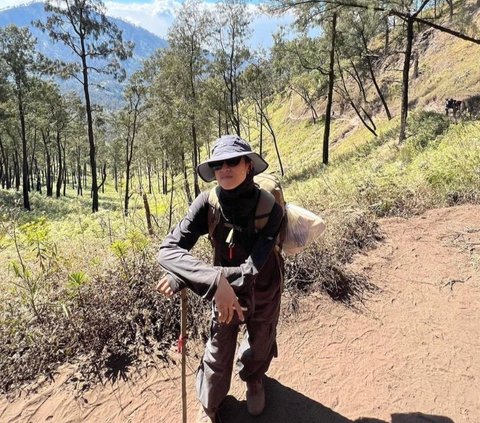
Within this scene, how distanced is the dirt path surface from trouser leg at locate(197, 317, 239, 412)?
373 mm

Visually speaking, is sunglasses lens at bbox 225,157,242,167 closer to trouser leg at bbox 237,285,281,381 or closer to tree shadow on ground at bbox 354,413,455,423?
trouser leg at bbox 237,285,281,381

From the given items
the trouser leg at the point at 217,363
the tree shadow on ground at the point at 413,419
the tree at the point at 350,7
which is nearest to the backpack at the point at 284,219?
the trouser leg at the point at 217,363

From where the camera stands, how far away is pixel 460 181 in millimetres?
6074

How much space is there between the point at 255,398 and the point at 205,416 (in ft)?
1.25

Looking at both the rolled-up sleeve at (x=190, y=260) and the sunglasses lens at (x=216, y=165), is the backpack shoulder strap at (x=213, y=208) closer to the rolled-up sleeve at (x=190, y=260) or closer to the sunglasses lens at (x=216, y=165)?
the rolled-up sleeve at (x=190, y=260)

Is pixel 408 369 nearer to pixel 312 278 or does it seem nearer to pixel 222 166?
pixel 312 278

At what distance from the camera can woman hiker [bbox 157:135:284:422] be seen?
2141 mm

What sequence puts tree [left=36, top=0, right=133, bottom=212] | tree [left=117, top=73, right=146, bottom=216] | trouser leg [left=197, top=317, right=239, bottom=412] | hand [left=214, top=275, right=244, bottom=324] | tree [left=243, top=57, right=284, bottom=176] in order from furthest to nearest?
tree [left=243, top=57, right=284, bottom=176], tree [left=117, top=73, right=146, bottom=216], tree [left=36, top=0, right=133, bottom=212], trouser leg [left=197, top=317, right=239, bottom=412], hand [left=214, top=275, right=244, bottom=324]

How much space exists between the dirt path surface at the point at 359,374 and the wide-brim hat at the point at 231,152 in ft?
6.05

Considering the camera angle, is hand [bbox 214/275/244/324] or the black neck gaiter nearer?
hand [bbox 214/275/244/324]

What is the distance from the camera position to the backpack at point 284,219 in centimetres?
228

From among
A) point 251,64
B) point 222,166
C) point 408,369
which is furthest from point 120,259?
point 251,64

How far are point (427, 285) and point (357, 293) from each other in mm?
781

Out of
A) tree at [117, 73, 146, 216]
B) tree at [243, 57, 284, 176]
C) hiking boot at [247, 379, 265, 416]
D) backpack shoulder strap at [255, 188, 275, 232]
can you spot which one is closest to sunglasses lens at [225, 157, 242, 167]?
backpack shoulder strap at [255, 188, 275, 232]
